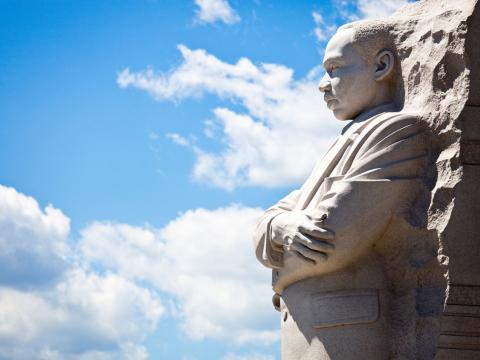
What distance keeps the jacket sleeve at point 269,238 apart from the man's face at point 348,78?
3.26 ft

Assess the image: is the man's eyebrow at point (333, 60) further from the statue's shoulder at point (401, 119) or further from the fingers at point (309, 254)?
the fingers at point (309, 254)

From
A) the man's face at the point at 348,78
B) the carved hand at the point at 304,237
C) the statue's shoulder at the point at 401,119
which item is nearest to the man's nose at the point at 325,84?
the man's face at the point at 348,78

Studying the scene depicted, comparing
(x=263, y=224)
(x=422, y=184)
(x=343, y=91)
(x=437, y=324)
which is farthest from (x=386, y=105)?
(x=437, y=324)

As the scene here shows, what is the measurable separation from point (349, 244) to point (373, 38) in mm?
2061

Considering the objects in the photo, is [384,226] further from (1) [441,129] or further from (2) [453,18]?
(2) [453,18]

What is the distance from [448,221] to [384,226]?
1.90 feet

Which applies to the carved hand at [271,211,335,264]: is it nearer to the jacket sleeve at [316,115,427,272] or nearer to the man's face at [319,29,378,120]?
the jacket sleeve at [316,115,427,272]

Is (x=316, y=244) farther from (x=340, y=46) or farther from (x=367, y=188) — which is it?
Result: (x=340, y=46)


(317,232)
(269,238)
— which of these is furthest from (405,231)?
(269,238)

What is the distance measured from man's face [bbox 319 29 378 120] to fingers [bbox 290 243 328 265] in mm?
1595

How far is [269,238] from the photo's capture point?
27.4ft

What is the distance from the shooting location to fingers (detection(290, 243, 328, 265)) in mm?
7809

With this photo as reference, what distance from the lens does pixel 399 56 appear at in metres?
8.45

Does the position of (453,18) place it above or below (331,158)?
above
